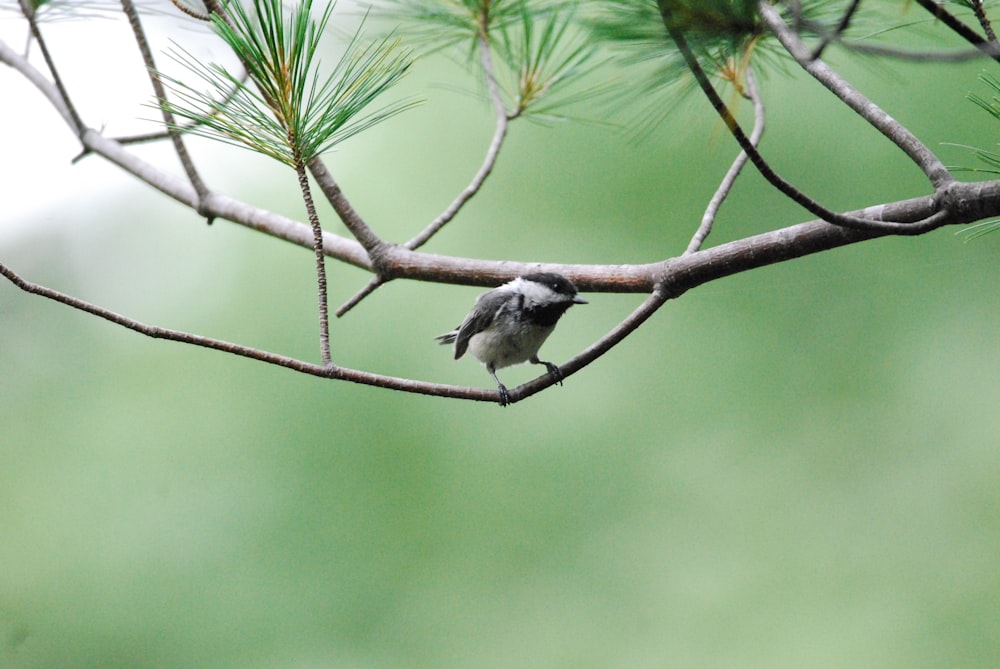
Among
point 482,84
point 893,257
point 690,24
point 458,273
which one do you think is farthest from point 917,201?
point 893,257

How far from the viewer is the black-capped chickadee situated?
1.62 m

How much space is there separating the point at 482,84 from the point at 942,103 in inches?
77.8

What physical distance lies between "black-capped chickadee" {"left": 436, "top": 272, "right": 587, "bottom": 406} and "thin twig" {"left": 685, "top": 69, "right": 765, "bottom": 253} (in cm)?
33

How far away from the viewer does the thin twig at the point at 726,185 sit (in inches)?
49.1

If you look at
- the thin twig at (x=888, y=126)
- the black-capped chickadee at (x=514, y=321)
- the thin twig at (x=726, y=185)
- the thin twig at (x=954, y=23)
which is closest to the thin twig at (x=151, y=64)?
the black-capped chickadee at (x=514, y=321)

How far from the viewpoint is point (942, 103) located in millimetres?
2922

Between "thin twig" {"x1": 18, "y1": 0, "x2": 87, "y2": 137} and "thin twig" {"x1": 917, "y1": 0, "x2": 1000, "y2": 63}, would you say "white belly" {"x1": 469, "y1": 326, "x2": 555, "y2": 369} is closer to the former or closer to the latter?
"thin twig" {"x1": 18, "y1": 0, "x2": 87, "y2": 137}

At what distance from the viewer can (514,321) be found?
1755 millimetres

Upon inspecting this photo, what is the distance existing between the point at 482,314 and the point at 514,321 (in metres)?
0.11

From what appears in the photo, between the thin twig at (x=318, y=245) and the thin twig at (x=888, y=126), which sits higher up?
the thin twig at (x=888, y=126)

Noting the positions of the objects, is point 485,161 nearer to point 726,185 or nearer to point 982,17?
point 726,185

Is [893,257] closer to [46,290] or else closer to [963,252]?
[963,252]

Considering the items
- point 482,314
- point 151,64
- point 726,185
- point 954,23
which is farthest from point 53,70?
point 954,23

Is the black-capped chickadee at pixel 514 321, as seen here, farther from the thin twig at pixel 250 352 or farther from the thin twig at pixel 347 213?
the thin twig at pixel 250 352
